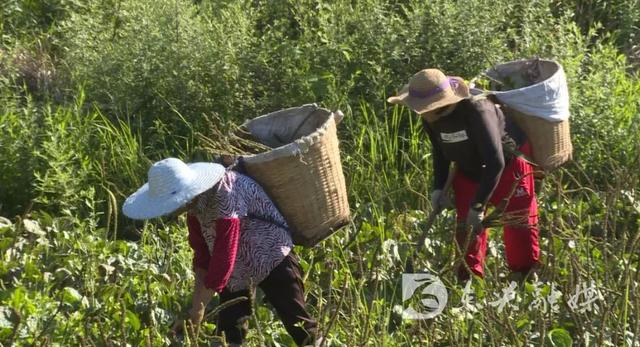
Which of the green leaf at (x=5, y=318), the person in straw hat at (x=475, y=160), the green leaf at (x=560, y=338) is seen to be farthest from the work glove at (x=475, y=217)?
the green leaf at (x=5, y=318)

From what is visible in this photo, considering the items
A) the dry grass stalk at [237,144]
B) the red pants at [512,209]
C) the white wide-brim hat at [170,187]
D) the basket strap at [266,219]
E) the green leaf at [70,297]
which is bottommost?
the red pants at [512,209]

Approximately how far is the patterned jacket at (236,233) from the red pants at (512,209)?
41.1 inches

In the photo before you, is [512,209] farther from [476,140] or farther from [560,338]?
[560,338]

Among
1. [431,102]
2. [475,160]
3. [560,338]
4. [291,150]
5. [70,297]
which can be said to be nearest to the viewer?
[560,338]

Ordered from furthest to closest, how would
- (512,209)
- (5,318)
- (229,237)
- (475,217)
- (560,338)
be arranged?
1. (512,209)
2. (475,217)
3. (5,318)
4. (229,237)
5. (560,338)

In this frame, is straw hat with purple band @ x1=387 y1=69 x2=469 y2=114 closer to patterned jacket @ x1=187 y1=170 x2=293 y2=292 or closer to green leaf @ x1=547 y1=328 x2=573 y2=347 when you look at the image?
patterned jacket @ x1=187 y1=170 x2=293 y2=292

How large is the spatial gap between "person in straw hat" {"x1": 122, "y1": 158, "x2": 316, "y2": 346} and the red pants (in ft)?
3.23

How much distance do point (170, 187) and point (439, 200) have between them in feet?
4.98

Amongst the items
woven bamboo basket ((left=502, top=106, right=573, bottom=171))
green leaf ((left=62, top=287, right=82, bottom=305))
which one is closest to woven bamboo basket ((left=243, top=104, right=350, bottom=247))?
green leaf ((left=62, top=287, right=82, bottom=305))

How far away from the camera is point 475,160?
485 cm

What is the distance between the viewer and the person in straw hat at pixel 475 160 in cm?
464

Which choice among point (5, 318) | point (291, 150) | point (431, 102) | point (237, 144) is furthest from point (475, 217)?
point (5, 318)

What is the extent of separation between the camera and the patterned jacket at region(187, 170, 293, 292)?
13.0 feet

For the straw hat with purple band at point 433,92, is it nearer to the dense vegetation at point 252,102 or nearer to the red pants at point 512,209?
the red pants at point 512,209
